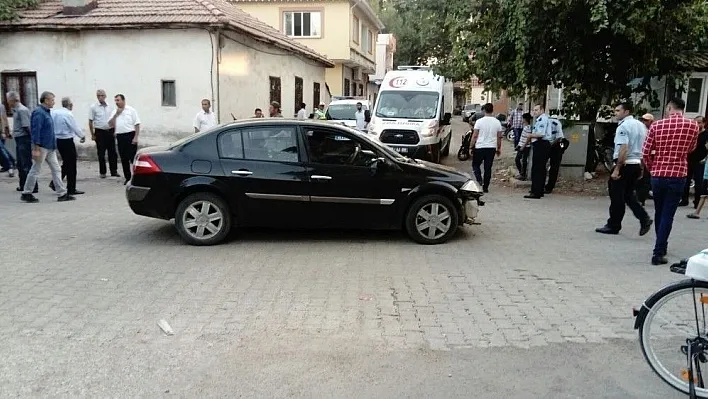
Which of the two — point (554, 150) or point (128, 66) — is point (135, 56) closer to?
point (128, 66)

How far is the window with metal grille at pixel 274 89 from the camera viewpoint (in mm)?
19359

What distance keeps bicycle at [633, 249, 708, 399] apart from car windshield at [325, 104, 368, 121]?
17631 millimetres

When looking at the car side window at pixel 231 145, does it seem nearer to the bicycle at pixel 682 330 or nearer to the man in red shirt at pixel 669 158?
the man in red shirt at pixel 669 158

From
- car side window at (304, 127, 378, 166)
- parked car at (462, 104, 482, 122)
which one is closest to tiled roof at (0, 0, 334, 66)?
car side window at (304, 127, 378, 166)

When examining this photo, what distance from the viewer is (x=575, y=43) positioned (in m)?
11.9

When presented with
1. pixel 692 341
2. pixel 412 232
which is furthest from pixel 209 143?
pixel 692 341

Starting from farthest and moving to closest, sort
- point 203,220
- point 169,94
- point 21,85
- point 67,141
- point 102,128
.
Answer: point 21,85
point 169,94
point 102,128
point 67,141
point 203,220

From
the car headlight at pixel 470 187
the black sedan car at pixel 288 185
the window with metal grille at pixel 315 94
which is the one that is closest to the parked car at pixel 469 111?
the window with metal grille at pixel 315 94

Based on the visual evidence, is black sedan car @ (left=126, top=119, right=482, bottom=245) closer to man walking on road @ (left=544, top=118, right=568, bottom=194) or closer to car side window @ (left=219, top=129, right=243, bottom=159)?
car side window @ (left=219, top=129, right=243, bottom=159)

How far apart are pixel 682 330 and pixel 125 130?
→ 427 inches

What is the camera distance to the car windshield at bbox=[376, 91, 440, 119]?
16.2 m

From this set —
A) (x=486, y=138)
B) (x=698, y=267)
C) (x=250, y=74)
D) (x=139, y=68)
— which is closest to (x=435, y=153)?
(x=486, y=138)

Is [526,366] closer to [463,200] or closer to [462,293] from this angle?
[462,293]

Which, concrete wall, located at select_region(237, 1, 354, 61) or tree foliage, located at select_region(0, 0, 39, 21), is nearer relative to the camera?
tree foliage, located at select_region(0, 0, 39, 21)
